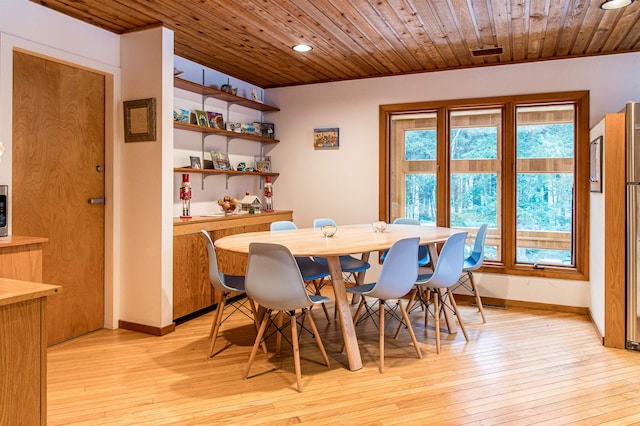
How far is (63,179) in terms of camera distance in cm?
342

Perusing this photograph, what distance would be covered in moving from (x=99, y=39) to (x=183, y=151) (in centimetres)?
125

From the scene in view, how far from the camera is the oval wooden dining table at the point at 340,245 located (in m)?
2.82

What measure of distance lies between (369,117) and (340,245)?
2654 mm

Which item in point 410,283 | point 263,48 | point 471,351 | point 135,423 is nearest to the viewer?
point 135,423

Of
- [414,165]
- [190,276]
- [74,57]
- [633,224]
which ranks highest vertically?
[74,57]

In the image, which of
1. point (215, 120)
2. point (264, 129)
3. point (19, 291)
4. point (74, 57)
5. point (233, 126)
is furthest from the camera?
point (264, 129)

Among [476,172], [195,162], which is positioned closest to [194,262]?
[195,162]

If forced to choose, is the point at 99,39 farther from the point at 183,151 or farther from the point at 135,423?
the point at 135,423

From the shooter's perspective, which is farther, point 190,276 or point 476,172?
point 476,172

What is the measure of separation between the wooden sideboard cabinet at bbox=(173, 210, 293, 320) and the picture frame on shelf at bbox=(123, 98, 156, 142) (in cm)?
75

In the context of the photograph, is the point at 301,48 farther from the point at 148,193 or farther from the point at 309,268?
the point at 309,268

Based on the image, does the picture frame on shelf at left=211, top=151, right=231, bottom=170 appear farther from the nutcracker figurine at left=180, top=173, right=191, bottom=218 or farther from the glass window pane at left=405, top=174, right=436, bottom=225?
the glass window pane at left=405, top=174, right=436, bottom=225

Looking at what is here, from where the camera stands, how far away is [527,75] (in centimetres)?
454

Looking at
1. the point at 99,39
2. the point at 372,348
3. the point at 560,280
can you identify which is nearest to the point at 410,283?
the point at 372,348
